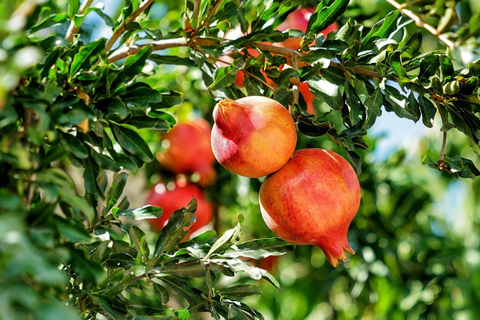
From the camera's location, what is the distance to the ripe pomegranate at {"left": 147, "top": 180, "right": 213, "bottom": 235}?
132cm

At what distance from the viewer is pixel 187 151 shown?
4.63 feet

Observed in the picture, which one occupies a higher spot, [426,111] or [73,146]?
[73,146]

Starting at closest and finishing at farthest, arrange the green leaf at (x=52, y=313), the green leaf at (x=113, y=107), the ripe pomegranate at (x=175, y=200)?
the green leaf at (x=52, y=313), the green leaf at (x=113, y=107), the ripe pomegranate at (x=175, y=200)

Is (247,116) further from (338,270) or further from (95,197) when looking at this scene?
(338,270)

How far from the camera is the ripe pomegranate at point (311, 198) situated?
700 millimetres

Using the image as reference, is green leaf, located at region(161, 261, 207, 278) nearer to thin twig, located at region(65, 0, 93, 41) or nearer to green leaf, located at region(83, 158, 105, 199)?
green leaf, located at region(83, 158, 105, 199)

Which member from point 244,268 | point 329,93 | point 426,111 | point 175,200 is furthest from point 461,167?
point 175,200

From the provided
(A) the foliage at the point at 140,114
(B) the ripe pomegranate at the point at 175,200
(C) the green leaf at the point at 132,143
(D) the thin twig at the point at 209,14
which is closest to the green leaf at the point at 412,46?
(A) the foliage at the point at 140,114

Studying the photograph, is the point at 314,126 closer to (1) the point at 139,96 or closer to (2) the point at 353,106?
(2) the point at 353,106

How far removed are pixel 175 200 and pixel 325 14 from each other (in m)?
0.68

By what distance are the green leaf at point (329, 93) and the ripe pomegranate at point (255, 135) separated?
54mm

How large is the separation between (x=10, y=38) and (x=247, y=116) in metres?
0.34

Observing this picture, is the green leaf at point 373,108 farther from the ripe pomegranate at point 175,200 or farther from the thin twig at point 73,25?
the ripe pomegranate at point 175,200

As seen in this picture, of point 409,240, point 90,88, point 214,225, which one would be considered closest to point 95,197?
point 90,88
